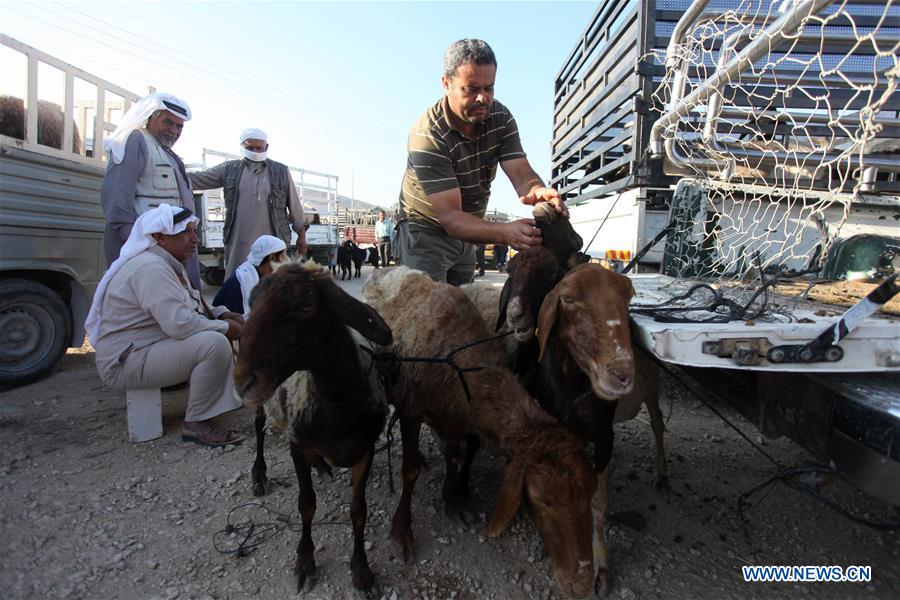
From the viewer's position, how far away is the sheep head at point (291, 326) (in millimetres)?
2035

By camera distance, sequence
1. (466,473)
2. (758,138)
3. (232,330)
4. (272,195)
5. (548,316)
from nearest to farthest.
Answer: (548,316) → (466,473) → (232,330) → (758,138) → (272,195)

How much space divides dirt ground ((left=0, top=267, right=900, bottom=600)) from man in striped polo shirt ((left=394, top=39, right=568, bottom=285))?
1.85 m

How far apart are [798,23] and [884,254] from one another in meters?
1.94

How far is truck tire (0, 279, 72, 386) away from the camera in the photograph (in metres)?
4.83

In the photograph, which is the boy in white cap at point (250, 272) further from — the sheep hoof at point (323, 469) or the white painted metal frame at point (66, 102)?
the white painted metal frame at point (66, 102)

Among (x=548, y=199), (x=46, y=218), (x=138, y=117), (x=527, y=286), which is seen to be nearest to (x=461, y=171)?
(x=548, y=199)

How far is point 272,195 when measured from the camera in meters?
5.63

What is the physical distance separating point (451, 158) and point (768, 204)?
2.68 m

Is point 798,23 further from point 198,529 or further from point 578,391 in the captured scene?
point 198,529

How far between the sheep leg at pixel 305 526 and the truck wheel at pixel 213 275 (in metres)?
12.7

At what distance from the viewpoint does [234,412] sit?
488 centimetres

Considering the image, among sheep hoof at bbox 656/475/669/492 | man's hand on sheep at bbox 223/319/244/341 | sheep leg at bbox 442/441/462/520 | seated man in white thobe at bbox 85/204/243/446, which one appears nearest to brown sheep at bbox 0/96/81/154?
seated man in white thobe at bbox 85/204/243/446

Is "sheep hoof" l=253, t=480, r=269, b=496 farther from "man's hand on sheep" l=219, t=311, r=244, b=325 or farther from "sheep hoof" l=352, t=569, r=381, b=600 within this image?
"man's hand on sheep" l=219, t=311, r=244, b=325

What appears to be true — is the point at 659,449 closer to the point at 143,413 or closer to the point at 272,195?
the point at 143,413
